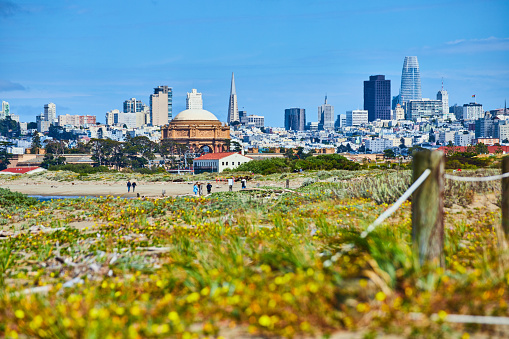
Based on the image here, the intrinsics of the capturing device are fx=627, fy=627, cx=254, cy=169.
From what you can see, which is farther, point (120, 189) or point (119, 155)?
point (119, 155)

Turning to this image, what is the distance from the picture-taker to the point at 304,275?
15.3 feet

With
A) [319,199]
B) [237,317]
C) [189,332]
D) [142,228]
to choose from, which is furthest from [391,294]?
[319,199]

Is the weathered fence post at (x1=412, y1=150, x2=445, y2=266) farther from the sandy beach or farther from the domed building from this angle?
the domed building

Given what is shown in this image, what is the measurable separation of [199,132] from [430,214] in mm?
121238

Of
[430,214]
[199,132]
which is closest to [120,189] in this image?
[430,214]

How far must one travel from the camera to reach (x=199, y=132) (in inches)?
4929

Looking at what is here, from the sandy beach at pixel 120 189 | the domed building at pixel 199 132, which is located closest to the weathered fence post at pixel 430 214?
the sandy beach at pixel 120 189

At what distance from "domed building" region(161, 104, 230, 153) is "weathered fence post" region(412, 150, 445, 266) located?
116m

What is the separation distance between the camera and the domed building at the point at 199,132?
124 m

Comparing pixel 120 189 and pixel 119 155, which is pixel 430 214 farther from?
pixel 119 155

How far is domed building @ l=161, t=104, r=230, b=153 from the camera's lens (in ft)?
405

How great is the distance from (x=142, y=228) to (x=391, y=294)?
589 cm

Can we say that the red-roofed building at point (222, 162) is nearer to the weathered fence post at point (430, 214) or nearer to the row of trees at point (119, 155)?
the row of trees at point (119, 155)

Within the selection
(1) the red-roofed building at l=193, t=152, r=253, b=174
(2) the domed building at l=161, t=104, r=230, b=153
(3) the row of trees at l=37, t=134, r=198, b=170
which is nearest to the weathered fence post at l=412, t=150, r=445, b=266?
(1) the red-roofed building at l=193, t=152, r=253, b=174
